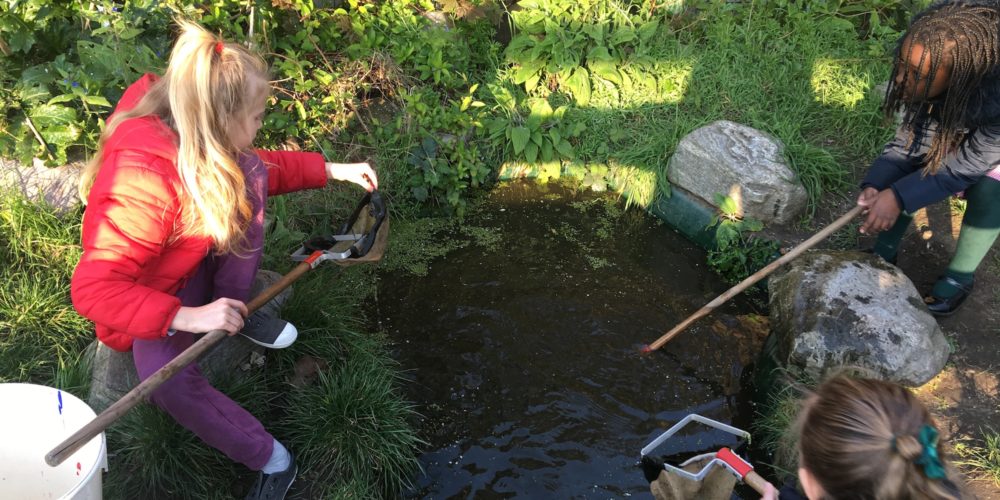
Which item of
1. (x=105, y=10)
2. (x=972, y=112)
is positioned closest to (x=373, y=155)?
(x=105, y=10)

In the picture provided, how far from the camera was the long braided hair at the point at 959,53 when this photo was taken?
2633mm

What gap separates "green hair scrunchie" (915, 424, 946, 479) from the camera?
1396 mm

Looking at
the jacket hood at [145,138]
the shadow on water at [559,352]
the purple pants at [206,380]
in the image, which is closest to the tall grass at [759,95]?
the shadow on water at [559,352]

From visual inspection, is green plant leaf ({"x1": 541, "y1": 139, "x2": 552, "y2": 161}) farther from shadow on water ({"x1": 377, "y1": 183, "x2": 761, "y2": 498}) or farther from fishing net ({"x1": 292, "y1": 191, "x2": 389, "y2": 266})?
fishing net ({"x1": 292, "y1": 191, "x2": 389, "y2": 266})

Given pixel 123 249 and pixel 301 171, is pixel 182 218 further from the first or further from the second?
pixel 301 171

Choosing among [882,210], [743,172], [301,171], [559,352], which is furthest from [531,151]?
[882,210]

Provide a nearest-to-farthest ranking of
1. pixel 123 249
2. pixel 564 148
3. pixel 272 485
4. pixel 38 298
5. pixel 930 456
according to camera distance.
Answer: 1. pixel 930 456
2. pixel 123 249
3. pixel 272 485
4. pixel 38 298
5. pixel 564 148

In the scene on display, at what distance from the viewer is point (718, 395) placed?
3121 millimetres

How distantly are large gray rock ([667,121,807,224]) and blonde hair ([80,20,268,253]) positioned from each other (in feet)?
9.19

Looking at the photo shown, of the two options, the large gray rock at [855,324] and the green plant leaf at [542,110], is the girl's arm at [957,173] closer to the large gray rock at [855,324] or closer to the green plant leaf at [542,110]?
the large gray rock at [855,324]

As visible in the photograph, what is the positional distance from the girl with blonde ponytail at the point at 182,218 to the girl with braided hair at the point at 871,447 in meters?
1.71

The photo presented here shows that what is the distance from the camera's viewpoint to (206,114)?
2021 millimetres

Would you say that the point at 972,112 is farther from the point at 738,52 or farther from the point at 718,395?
the point at 738,52

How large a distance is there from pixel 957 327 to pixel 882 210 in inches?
32.4
